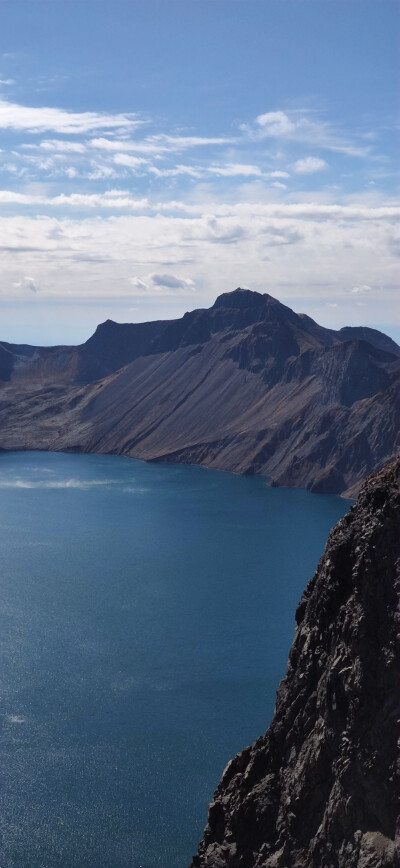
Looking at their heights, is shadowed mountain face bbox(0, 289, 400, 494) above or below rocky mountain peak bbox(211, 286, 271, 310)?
below

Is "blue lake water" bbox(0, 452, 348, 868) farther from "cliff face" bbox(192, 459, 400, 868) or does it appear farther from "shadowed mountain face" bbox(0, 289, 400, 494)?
"shadowed mountain face" bbox(0, 289, 400, 494)

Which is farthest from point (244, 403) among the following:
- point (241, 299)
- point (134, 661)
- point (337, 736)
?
point (337, 736)

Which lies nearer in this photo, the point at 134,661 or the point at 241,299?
the point at 134,661

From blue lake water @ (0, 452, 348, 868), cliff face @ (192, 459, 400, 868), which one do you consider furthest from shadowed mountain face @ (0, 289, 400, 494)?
cliff face @ (192, 459, 400, 868)

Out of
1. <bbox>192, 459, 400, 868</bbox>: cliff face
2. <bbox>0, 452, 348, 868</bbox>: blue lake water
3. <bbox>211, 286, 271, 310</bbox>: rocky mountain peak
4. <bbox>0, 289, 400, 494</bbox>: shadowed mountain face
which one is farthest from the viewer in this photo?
<bbox>211, 286, 271, 310</bbox>: rocky mountain peak

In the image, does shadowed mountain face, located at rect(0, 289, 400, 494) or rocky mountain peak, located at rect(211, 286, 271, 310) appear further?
rocky mountain peak, located at rect(211, 286, 271, 310)

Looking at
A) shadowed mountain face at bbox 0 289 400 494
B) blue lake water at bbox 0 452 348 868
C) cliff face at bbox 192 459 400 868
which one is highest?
shadowed mountain face at bbox 0 289 400 494

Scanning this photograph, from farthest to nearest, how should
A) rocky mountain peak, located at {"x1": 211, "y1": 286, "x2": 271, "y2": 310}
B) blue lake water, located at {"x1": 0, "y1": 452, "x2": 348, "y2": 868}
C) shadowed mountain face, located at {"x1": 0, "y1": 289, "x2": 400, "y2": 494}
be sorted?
rocky mountain peak, located at {"x1": 211, "y1": 286, "x2": 271, "y2": 310} → shadowed mountain face, located at {"x1": 0, "y1": 289, "x2": 400, "y2": 494} → blue lake water, located at {"x1": 0, "y1": 452, "x2": 348, "y2": 868}

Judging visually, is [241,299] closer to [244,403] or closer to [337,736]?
[244,403]
